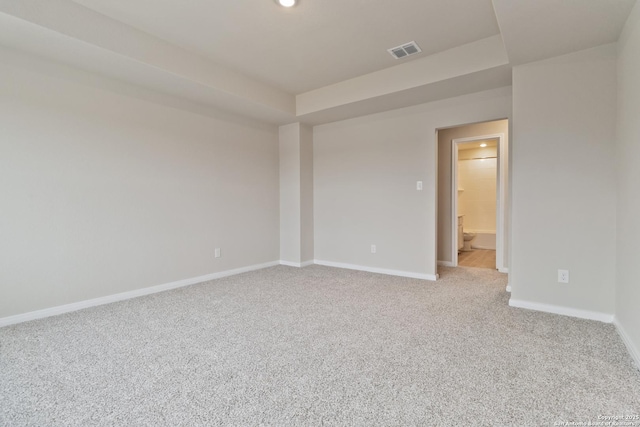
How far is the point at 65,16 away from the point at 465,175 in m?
7.25

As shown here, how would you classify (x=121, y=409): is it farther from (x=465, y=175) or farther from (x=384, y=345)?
(x=465, y=175)

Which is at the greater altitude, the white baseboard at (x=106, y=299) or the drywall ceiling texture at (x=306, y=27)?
the drywall ceiling texture at (x=306, y=27)

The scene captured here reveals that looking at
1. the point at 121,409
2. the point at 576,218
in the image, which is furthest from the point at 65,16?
the point at 576,218

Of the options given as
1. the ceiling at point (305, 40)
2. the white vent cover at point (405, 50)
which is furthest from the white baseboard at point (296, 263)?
the white vent cover at point (405, 50)

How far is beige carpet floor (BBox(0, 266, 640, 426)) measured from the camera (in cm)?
145

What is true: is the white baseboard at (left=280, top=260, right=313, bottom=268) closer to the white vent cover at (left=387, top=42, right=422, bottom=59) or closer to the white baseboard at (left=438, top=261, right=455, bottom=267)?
the white baseboard at (left=438, top=261, right=455, bottom=267)

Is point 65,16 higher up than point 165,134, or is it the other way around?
point 65,16

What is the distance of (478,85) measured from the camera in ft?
11.0

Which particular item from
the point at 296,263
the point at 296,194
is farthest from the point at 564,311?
the point at 296,194

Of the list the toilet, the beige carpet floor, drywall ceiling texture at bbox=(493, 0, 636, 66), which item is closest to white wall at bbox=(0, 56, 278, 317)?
the beige carpet floor

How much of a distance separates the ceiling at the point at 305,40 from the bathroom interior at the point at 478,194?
3787 mm

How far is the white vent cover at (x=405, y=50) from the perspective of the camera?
3041 millimetres

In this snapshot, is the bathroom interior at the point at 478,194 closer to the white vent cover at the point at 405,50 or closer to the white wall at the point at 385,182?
the white wall at the point at 385,182

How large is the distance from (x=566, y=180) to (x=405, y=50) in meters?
1.93
